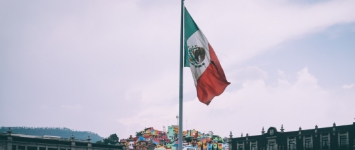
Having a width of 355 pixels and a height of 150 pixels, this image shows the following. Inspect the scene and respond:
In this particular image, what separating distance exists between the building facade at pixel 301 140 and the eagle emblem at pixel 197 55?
53.3m

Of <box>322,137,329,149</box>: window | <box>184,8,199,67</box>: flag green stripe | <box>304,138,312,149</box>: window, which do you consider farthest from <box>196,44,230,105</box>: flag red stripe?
<box>304,138,312,149</box>: window

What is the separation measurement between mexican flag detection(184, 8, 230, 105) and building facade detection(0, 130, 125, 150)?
4954 cm

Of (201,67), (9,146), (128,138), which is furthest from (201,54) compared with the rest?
(128,138)

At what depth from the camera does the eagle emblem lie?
14289 millimetres

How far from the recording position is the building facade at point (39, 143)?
57.9 metres

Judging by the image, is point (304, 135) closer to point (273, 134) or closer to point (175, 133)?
point (273, 134)

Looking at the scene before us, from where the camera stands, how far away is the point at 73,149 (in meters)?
68.7

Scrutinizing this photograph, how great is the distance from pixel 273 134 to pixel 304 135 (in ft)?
18.8

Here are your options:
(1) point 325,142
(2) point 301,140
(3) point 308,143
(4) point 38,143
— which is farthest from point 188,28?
(2) point 301,140

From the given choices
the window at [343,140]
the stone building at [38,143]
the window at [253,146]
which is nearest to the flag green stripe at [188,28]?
the stone building at [38,143]

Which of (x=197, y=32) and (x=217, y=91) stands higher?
(x=197, y=32)

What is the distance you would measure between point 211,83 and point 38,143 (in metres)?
54.9

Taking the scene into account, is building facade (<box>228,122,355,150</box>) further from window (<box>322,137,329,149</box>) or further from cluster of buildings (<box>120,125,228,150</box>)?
cluster of buildings (<box>120,125,228,150</box>)

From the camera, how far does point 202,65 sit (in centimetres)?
1428
